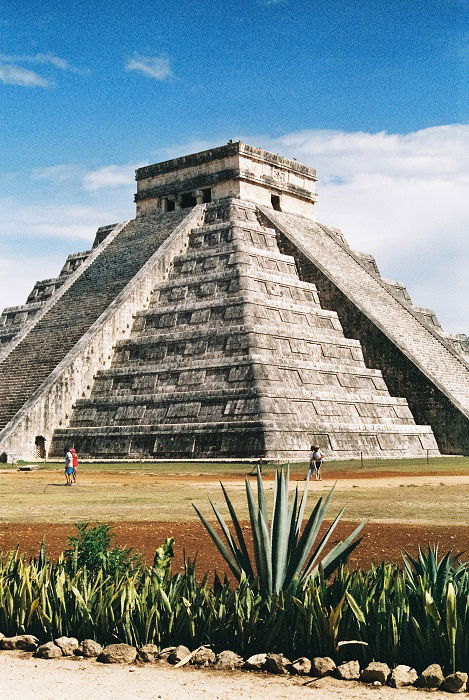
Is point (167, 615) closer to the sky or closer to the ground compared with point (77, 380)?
closer to the ground

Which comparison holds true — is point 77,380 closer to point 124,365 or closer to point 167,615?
point 124,365

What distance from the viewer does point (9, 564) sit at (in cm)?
668

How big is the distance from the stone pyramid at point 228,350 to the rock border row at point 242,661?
55.2 feet

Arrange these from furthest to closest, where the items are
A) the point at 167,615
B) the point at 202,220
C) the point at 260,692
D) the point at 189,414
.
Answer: the point at 202,220
the point at 189,414
the point at 167,615
the point at 260,692

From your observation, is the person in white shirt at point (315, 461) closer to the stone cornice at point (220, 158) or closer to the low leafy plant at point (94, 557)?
the low leafy plant at point (94, 557)

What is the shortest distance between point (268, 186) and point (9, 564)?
3024 centimetres

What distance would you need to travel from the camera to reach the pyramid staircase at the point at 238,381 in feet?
78.3

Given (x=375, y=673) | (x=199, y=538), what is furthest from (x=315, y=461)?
(x=375, y=673)

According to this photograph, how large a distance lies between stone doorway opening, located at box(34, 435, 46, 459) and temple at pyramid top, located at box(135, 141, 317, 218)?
13.0 metres

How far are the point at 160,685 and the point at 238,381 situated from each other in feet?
63.7

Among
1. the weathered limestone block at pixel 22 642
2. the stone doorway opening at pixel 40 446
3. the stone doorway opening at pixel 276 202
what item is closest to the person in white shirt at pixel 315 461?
the stone doorway opening at pixel 40 446

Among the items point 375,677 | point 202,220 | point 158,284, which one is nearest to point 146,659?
point 375,677

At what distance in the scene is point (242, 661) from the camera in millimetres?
5520

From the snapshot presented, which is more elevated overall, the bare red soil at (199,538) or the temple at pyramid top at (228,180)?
the temple at pyramid top at (228,180)
